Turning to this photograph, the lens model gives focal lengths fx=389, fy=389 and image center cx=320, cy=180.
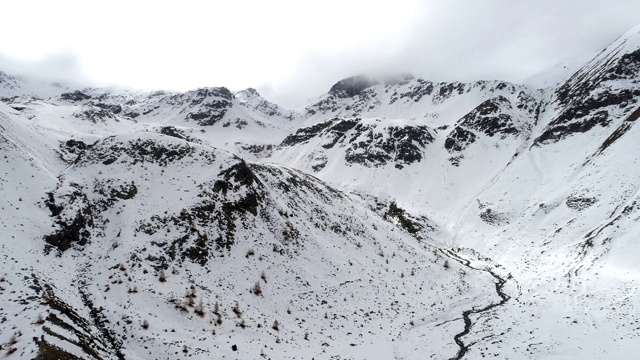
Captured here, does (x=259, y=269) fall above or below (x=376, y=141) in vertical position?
below

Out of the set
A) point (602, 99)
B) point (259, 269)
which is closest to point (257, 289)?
point (259, 269)

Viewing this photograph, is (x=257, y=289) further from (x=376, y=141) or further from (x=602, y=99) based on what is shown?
(x=376, y=141)

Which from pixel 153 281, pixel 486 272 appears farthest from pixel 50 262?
pixel 486 272

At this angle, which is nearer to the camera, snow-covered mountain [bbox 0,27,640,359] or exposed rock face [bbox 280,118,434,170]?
snow-covered mountain [bbox 0,27,640,359]

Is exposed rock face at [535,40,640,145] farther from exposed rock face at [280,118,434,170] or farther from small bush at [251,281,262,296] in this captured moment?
small bush at [251,281,262,296]

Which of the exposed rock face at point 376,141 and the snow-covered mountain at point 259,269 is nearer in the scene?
the snow-covered mountain at point 259,269

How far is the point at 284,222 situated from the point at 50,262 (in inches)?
769

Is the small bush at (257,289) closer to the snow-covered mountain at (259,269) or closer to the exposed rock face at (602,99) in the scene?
the snow-covered mountain at (259,269)

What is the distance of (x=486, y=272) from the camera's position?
52.8 m

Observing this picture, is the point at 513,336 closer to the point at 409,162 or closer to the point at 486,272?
the point at 486,272

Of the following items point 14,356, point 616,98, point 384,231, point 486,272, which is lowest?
point 14,356

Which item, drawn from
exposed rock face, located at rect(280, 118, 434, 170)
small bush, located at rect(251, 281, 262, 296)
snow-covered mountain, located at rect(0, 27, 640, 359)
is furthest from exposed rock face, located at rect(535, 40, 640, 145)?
small bush, located at rect(251, 281, 262, 296)

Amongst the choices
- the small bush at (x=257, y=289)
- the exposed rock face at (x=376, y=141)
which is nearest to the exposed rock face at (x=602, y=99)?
the exposed rock face at (x=376, y=141)

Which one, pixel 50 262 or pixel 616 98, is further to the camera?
pixel 616 98
